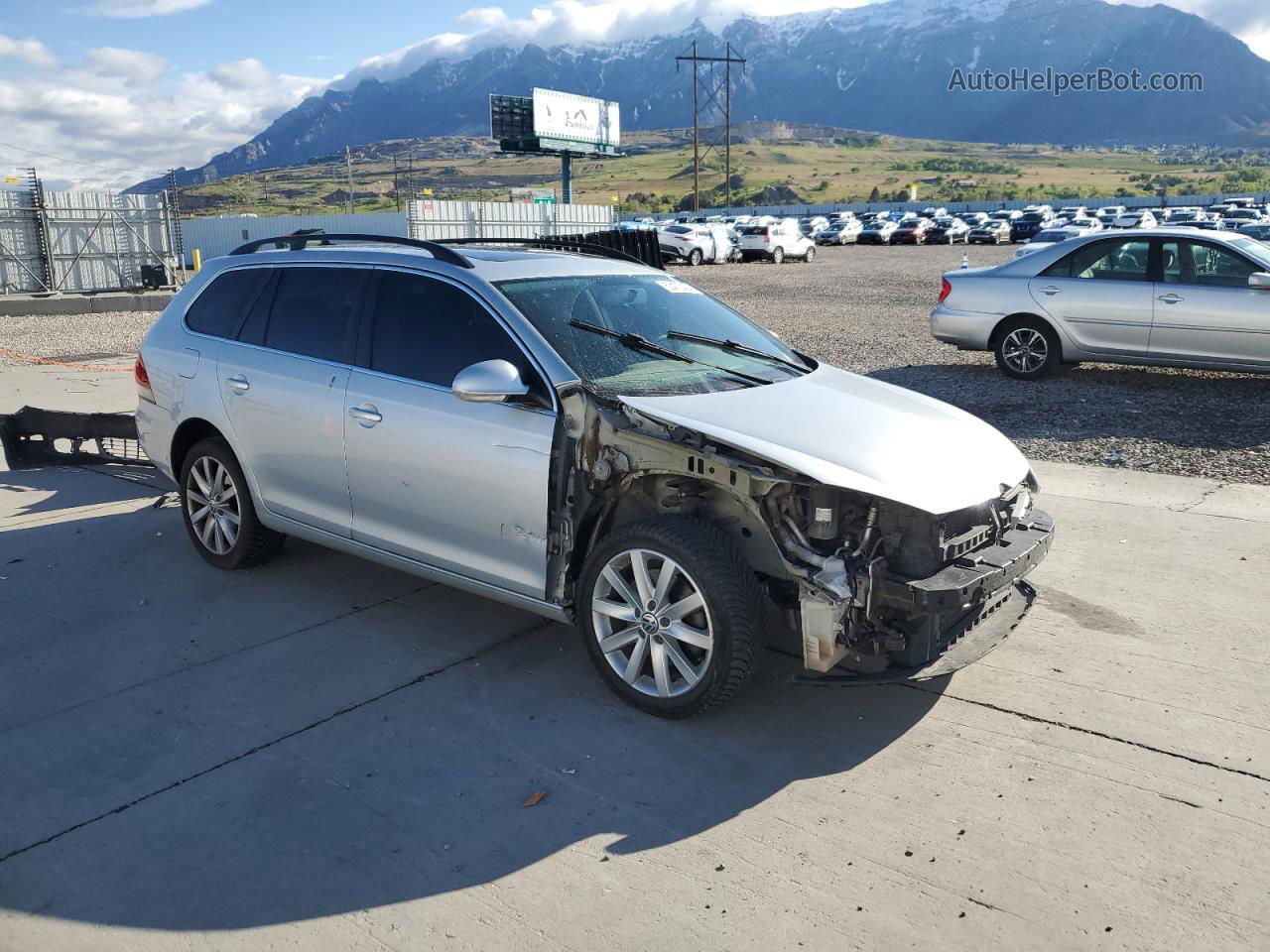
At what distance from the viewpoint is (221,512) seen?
586cm

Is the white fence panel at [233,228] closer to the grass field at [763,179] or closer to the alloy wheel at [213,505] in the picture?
the alloy wheel at [213,505]

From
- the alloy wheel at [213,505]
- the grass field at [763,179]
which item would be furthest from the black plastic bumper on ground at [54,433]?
the grass field at [763,179]

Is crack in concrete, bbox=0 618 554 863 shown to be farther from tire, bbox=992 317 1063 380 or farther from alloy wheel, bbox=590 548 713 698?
tire, bbox=992 317 1063 380

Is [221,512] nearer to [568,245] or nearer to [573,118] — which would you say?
[568,245]

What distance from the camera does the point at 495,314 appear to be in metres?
4.66

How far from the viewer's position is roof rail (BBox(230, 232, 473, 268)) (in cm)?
498

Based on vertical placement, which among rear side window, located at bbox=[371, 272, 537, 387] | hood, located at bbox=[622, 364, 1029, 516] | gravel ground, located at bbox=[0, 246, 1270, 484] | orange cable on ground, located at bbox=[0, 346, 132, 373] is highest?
rear side window, located at bbox=[371, 272, 537, 387]

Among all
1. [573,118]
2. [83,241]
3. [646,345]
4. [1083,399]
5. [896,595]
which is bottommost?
[1083,399]

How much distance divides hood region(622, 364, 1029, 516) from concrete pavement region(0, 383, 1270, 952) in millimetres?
939

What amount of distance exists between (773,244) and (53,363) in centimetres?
3053

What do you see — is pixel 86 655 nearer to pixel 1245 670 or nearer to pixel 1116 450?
pixel 1245 670

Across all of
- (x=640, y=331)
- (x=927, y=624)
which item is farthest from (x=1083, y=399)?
(x=927, y=624)

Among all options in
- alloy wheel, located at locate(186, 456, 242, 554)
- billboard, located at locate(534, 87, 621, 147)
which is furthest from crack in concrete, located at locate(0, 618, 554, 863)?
billboard, located at locate(534, 87, 621, 147)

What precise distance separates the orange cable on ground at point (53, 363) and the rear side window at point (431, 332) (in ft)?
33.7
